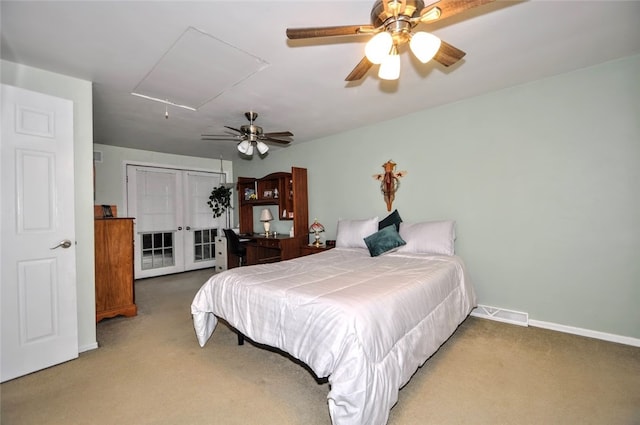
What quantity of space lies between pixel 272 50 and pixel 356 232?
2.34 m

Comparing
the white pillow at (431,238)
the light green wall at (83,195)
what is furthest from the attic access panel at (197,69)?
the white pillow at (431,238)

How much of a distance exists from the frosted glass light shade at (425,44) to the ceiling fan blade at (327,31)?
0.24 metres

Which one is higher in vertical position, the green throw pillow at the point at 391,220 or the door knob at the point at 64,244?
the green throw pillow at the point at 391,220

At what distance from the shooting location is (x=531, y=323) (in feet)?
9.28

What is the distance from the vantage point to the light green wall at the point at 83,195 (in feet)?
8.13

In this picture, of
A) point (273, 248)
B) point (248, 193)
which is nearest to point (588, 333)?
point (273, 248)

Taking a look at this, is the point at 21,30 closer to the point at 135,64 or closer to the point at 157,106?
the point at 135,64

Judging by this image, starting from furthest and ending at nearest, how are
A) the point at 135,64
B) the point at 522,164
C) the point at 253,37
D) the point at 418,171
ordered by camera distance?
the point at 418,171, the point at 522,164, the point at 135,64, the point at 253,37

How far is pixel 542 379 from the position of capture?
76.1 inches

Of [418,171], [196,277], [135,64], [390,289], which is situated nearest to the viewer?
[390,289]

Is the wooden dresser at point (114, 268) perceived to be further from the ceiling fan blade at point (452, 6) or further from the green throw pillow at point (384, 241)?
the ceiling fan blade at point (452, 6)

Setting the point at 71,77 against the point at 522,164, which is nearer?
the point at 71,77

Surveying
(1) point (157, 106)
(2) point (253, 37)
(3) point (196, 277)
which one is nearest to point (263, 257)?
(3) point (196, 277)

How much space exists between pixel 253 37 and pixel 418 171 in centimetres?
249
